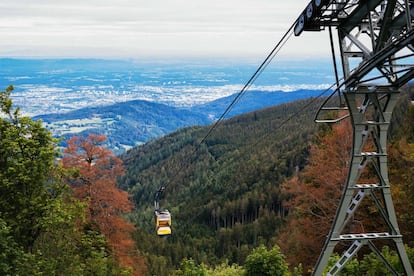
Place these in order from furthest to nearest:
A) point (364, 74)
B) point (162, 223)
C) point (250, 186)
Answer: point (250, 186) < point (162, 223) < point (364, 74)

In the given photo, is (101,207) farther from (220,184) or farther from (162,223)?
(220,184)

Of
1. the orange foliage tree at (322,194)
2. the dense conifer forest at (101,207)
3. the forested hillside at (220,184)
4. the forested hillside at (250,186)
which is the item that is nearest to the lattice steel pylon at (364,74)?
the dense conifer forest at (101,207)

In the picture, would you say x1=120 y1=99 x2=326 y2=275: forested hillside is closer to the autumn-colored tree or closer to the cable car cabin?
the autumn-colored tree

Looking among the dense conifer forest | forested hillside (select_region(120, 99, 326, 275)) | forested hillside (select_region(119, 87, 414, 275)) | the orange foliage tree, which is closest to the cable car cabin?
forested hillside (select_region(119, 87, 414, 275))

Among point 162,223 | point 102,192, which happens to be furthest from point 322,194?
point 102,192

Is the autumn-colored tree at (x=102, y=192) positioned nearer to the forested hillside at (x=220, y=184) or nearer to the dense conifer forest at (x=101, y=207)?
the dense conifer forest at (x=101, y=207)

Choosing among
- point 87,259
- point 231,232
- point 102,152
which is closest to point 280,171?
point 231,232
